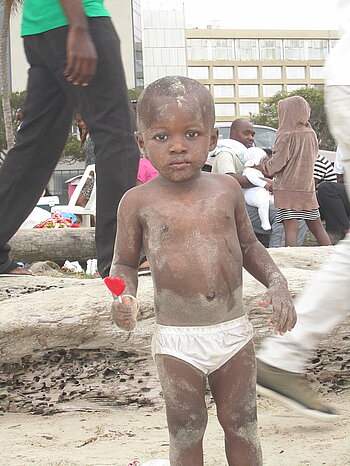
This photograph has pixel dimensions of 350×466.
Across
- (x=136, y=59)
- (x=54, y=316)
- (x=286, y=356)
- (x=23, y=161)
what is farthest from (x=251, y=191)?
(x=136, y=59)

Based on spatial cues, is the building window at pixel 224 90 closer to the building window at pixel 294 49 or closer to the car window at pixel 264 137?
the building window at pixel 294 49

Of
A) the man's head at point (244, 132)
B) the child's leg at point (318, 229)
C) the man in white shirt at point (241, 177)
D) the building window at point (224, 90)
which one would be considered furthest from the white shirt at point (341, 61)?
the building window at point (224, 90)

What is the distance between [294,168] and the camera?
21.2 feet

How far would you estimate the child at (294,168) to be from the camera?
6450 millimetres

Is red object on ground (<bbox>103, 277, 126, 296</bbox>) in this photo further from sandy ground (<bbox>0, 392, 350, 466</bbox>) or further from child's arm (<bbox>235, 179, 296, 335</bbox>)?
sandy ground (<bbox>0, 392, 350, 466</bbox>)

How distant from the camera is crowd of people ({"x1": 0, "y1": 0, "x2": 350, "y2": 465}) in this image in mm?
2221

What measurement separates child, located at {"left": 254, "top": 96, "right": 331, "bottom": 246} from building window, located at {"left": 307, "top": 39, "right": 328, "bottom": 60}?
8714 cm

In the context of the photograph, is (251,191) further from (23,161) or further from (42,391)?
(42,391)

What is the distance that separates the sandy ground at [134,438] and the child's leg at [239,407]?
0.51 m

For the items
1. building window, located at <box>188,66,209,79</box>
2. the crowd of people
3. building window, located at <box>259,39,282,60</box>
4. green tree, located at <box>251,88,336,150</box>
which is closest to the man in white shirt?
the crowd of people

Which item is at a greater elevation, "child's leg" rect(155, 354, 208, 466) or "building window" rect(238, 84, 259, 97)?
"building window" rect(238, 84, 259, 97)

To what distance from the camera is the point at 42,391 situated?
3.62 meters

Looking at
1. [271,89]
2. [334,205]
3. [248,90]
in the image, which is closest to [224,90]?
[248,90]

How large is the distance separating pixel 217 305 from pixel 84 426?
136 cm
